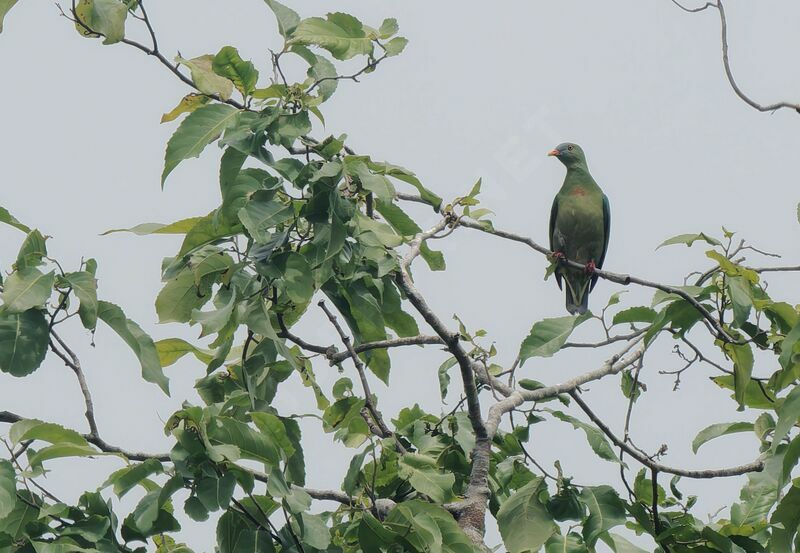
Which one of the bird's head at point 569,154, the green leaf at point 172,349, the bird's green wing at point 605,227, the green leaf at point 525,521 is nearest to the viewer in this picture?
the green leaf at point 525,521

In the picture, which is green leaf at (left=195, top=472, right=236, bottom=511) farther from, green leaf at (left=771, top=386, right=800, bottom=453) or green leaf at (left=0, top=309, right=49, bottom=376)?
green leaf at (left=771, top=386, right=800, bottom=453)

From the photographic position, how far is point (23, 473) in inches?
100

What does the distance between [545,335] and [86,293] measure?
124cm

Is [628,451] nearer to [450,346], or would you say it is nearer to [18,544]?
[450,346]

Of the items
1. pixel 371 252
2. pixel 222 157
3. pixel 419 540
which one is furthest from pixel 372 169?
pixel 419 540

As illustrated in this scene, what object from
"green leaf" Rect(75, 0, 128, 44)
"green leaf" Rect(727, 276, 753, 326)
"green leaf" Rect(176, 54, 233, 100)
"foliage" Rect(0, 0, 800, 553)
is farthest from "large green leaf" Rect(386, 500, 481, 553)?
"green leaf" Rect(75, 0, 128, 44)

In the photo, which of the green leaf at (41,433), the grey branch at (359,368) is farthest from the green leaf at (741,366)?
the green leaf at (41,433)

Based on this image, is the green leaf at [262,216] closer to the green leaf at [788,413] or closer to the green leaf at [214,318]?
the green leaf at [214,318]

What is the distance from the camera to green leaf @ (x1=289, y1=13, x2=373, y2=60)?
2814mm

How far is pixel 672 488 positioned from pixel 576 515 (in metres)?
0.47

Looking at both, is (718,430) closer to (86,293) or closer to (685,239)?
(685,239)

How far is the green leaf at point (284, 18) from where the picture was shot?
279 cm

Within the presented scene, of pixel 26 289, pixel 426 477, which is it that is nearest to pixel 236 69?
pixel 26 289

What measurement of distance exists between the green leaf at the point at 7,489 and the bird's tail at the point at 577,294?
5239mm
